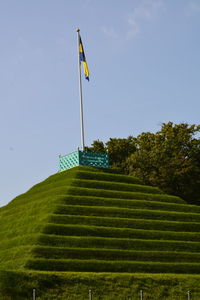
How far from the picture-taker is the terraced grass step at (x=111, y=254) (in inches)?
1322

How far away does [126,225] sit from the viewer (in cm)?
3884

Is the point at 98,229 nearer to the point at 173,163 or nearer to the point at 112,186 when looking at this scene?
the point at 112,186

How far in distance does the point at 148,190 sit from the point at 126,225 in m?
7.42

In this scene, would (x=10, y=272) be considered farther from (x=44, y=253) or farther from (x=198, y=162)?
(x=198, y=162)

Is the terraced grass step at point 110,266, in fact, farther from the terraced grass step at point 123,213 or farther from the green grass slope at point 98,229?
the terraced grass step at point 123,213

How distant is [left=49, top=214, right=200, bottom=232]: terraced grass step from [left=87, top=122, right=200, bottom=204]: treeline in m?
27.7

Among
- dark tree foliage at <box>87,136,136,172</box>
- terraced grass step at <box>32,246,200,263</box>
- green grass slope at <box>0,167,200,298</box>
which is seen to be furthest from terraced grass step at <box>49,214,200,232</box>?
dark tree foliage at <box>87,136,136,172</box>

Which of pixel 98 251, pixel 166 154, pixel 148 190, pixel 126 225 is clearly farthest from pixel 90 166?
pixel 166 154

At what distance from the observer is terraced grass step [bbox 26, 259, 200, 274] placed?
3259 cm

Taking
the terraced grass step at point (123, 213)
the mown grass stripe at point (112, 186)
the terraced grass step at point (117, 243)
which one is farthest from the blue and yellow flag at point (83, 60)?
the terraced grass step at point (117, 243)

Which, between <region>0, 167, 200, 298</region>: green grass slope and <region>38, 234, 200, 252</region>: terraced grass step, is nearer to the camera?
<region>0, 167, 200, 298</region>: green grass slope

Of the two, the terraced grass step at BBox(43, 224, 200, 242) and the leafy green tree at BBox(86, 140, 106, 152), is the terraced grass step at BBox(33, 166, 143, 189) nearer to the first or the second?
the terraced grass step at BBox(43, 224, 200, 242)

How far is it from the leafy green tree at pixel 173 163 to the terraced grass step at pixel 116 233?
29.3 metres

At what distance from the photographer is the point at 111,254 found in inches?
1388
